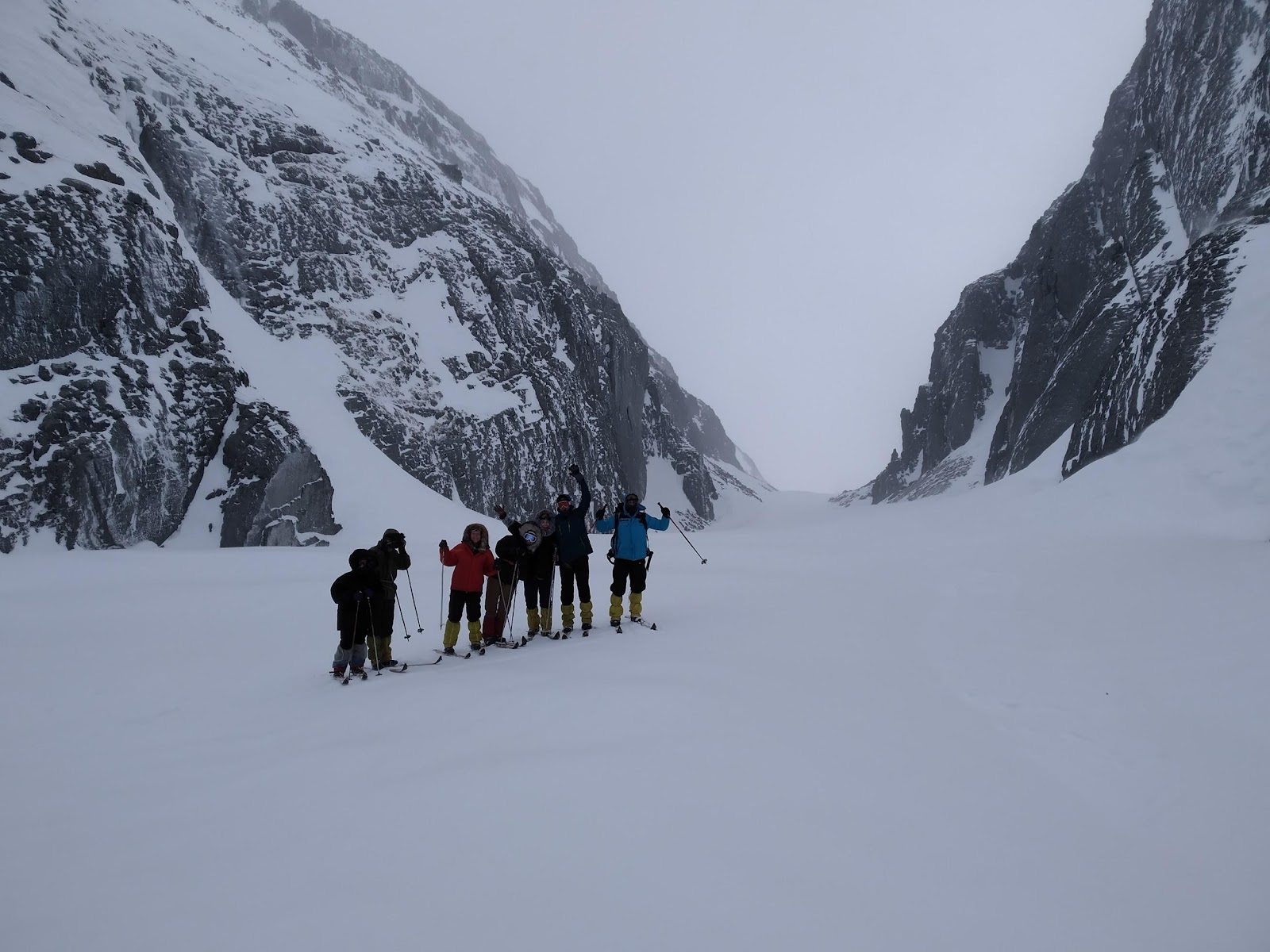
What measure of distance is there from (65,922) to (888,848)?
375cm

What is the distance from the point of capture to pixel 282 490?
77.9ft

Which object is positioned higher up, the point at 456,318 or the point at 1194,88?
the point at 1194,88

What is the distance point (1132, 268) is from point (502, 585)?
145 feet

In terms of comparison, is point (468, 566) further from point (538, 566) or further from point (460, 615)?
point (538, 566)

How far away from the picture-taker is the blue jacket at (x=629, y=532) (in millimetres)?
9984

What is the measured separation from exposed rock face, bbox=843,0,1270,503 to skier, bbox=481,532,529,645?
21.7 m

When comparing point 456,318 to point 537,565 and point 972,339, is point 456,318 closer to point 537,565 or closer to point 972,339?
point 537,565

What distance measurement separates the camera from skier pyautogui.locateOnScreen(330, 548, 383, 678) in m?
8.05

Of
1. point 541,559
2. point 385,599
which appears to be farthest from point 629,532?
point 385,599

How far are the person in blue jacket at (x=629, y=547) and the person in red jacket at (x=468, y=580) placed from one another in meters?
1.79

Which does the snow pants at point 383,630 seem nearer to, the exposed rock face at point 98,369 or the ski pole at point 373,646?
the ski pole at point 373,646

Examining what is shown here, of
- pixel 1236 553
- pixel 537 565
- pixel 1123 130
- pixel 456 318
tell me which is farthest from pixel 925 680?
pixel 1123 130

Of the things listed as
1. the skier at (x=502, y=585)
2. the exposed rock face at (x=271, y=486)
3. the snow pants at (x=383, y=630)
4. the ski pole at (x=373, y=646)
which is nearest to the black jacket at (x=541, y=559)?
the skier at (x=502, y=585)

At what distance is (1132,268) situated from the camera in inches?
1521
